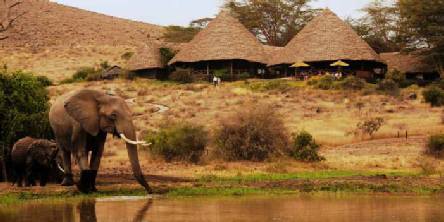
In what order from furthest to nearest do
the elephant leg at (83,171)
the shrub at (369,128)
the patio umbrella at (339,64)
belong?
the patio umbrella at (339,64), the shrub at (369,128), the elephant leg at (83,171)

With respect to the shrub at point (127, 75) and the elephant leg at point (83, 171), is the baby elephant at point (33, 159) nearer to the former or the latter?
the elephant leg at point (83, 171)

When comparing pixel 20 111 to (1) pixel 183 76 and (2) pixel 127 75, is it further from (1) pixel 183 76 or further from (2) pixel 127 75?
(2) pixel 127 75

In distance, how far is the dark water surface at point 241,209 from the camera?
13562 mm

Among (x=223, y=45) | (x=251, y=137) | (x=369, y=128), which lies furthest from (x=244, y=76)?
(x=251, y=137)

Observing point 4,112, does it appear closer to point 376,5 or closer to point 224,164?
point 224,164

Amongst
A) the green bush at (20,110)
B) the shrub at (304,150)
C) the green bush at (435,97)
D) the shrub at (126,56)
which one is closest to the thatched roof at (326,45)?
the green bush at (435,97)

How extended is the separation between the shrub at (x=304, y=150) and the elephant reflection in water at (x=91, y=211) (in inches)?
429

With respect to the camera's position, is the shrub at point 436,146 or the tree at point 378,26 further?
the tree at point 378,26

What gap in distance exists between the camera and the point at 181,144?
86.8ft

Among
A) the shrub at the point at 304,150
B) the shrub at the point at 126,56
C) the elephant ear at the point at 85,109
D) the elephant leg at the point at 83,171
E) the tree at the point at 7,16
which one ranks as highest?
the tree at the point at 7,16

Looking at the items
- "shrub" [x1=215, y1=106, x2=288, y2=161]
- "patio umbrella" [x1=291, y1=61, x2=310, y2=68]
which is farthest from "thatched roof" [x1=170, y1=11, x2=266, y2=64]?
"shrub" [x1=215, y1=106, x2=288, y2=161]

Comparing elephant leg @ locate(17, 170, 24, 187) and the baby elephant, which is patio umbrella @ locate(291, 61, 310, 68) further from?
elephant leg @ locate(17, 170, 24, 187)

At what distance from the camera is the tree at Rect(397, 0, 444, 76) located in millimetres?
53625

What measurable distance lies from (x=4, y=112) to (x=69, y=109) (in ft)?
15.7
